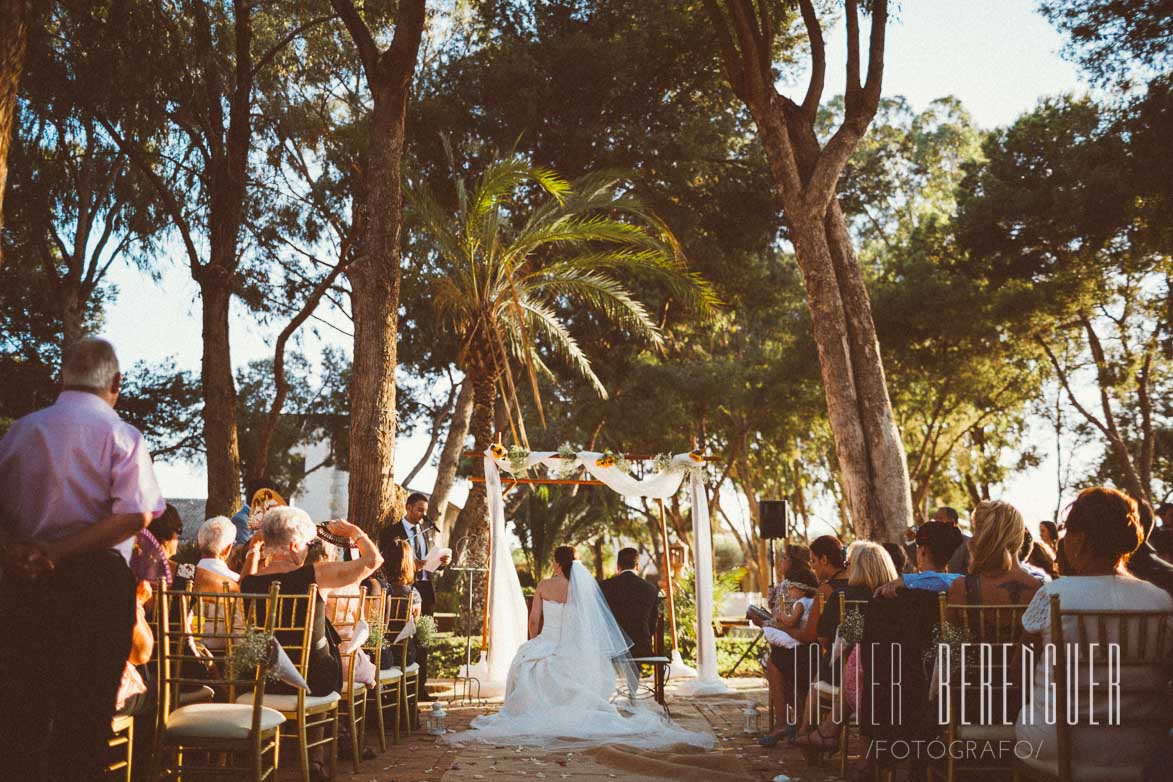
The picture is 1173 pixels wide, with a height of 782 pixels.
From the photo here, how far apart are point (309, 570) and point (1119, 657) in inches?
141

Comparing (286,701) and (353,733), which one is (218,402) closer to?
(353,733)

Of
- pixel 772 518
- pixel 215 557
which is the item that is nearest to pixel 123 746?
pixel 215 557

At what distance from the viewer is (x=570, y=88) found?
16.2 m

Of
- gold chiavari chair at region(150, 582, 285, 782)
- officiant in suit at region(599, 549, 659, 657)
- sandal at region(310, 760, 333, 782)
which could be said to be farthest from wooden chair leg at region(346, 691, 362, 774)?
officiant in suit at region(599, 549, 659, 657)

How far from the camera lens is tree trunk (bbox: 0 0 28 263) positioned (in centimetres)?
446

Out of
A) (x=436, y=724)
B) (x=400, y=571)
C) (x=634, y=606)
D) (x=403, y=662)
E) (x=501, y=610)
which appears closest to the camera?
(x=403, y=662)

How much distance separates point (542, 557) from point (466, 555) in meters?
5.25

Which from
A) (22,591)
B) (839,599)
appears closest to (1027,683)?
(839,599)

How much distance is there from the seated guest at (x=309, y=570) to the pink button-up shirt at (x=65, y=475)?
72.7 inches

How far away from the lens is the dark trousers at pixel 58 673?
2824 mm

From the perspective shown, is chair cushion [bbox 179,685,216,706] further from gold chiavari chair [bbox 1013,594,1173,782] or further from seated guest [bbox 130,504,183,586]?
gold chiavari chair [bbox 1013,594,1173,782]

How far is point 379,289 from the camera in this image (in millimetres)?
9375

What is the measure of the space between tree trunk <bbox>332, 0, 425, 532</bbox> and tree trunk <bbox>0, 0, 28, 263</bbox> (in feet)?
15.6

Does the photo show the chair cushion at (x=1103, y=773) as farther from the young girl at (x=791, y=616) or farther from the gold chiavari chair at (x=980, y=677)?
the young girl at (x=791, y=616)
